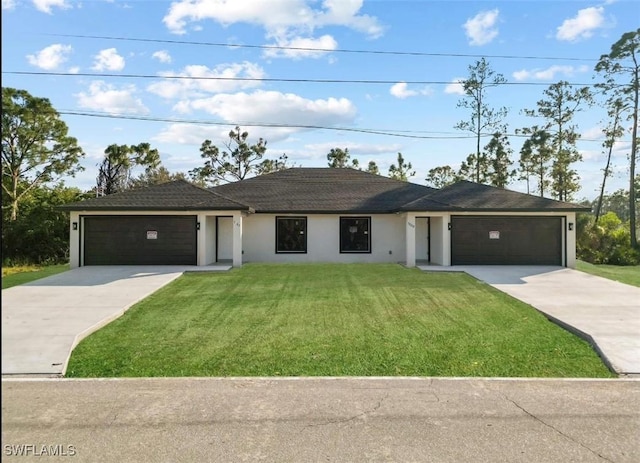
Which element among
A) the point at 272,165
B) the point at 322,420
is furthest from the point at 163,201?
the point at 272,165

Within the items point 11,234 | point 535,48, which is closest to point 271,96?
point 535,48

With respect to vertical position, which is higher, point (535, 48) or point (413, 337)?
point (535, 48)

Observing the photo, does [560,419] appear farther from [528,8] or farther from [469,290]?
[528,8]

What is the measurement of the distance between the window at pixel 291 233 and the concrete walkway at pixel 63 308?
3.79 meters

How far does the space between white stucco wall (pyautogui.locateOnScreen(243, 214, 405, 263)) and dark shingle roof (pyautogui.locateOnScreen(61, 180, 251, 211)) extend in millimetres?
2220

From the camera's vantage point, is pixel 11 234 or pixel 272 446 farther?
pixel 11 234

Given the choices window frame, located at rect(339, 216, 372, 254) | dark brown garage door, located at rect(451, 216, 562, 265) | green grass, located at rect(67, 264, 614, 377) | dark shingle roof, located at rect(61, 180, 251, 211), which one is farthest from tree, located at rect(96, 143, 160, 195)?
dark brown garage door, located at rect(451, 216, 562, 265)

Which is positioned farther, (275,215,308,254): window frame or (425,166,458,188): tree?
(425,166,458,188): tree

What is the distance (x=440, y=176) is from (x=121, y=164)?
28.2 meters

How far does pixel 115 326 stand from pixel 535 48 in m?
14.6

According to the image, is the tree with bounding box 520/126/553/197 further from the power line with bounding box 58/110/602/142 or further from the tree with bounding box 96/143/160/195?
the tree with bounding box 96/143/160/195

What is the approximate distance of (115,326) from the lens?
812 centimetres

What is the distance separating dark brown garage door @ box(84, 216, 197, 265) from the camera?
16.2 m

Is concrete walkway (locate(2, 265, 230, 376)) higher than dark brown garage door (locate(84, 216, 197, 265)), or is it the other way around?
dark brown garage door (locate(84, 216, 197, 265))
